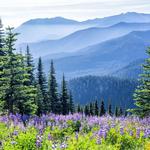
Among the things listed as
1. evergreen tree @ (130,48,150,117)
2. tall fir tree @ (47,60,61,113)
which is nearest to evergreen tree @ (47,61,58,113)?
tall fir tree @ (47,60,61,113)

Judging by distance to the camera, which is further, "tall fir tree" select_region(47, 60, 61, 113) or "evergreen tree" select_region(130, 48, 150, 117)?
"tall fir tree" select_region(47, 60, 61, 113)

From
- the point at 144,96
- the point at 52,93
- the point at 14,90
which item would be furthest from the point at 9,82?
the point at 52,93

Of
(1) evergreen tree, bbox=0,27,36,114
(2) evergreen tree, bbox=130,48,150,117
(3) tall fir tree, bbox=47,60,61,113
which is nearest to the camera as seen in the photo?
(1) evergreen tree, bbox=0,27,36,114

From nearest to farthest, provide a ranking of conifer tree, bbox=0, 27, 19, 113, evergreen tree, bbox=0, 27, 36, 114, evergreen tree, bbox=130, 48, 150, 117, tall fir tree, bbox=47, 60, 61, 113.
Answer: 1. evergreen tree, bbox=0, 27, 36, 114
2. conifer tree, bbox=0, 27, 19, 113
3. evergreen tree, bbox=130, 48, 150, 117
4. tall fir tree, bbox=47, 60, 61, 113

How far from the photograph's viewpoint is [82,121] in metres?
12.2

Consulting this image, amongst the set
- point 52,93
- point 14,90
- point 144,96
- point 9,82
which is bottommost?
point 52,93

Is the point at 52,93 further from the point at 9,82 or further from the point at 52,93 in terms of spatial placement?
the point at 9,82

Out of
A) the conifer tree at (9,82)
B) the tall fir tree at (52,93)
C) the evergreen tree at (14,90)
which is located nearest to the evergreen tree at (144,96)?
the evergreen tree at (14,90)

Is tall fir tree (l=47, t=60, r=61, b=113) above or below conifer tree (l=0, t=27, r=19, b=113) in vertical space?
below

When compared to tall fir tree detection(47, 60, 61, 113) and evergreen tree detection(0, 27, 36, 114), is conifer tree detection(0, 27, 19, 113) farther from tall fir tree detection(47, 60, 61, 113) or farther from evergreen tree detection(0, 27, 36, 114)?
tall fir tree detection(47, 60, 61, 113)

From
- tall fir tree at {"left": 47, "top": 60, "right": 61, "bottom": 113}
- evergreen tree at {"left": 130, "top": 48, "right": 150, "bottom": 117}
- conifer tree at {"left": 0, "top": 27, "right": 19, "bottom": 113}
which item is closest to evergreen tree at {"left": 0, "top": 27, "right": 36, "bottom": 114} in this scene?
conifer tree at {"left": 0, "top": 27, "right": 19, "bottom": 113}

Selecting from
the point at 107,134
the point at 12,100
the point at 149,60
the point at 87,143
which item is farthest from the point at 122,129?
the point at 149,60

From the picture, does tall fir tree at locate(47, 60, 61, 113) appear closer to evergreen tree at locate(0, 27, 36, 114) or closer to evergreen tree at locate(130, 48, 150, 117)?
evergreen tree at locate(130, 48, 150, 117)

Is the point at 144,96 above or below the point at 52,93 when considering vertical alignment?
above
